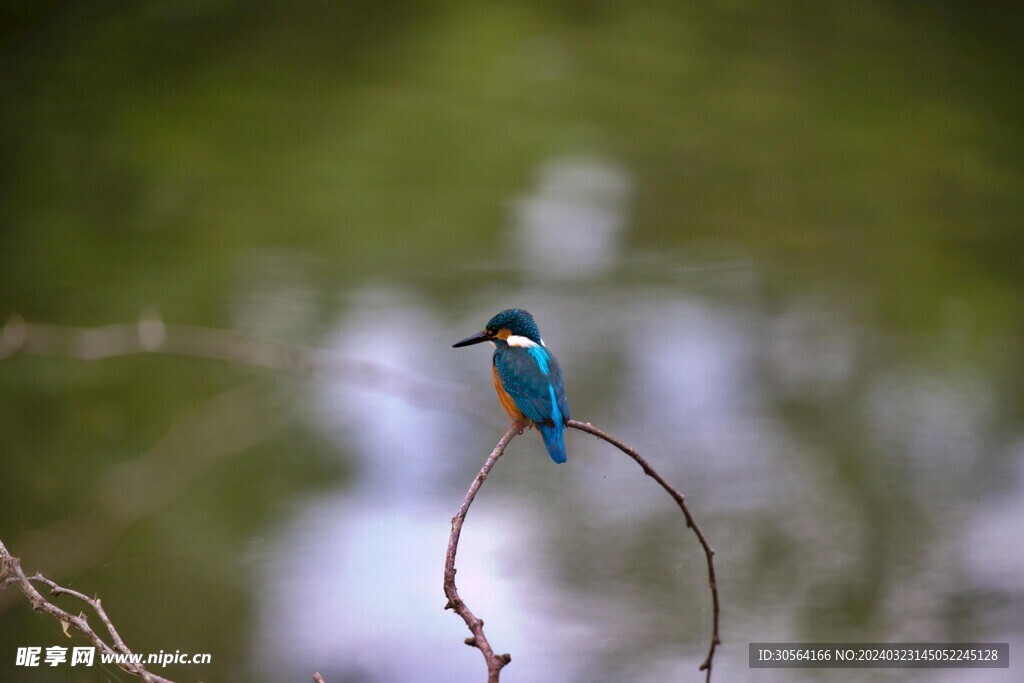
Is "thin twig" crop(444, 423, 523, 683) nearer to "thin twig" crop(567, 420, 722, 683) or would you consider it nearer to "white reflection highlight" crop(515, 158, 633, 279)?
"thin twig" crop(567, 420, 722, 683)

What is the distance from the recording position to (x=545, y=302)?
3.25 metres

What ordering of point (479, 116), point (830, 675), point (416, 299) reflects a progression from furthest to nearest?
point (479, 116) → point (416, 299) → point (830, 675)

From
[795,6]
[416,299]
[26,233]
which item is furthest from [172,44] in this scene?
[795,6]

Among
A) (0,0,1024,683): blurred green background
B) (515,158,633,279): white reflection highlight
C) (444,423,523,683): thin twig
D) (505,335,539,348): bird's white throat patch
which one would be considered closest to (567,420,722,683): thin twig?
(444,423,523,683): thin twig

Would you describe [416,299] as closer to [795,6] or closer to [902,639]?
[902,639]

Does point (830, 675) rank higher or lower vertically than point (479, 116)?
lower

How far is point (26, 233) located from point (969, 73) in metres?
3.65

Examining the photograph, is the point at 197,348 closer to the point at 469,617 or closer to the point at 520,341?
the point at 520,341

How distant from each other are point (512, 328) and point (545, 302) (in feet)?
5.22

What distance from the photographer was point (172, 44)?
3.86 meters

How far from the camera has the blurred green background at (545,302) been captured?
8.61 ft

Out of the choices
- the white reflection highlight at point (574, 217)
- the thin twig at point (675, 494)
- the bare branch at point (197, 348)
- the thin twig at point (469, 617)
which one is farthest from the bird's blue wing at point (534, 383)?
the white reflection highlight at point (574, 217)

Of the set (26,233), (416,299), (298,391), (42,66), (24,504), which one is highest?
(42,66)

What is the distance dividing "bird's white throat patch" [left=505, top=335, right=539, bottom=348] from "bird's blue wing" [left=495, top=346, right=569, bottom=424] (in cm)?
1
